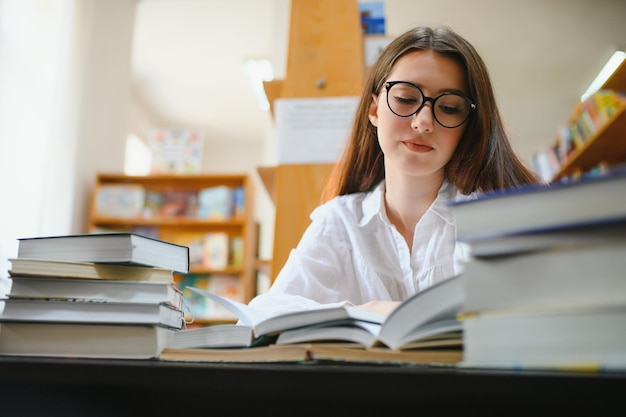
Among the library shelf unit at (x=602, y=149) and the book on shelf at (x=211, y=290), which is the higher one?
the library shelf unit at (x=602, y=149)

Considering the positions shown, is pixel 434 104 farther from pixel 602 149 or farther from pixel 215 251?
pixel 215 251

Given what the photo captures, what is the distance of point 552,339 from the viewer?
0.40 meters

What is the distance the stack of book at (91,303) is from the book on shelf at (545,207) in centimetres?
32

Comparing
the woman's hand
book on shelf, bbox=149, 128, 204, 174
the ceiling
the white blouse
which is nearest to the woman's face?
the white blouse

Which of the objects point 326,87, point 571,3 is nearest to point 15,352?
point 326,87

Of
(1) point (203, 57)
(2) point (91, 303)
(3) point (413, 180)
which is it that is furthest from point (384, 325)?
(1) point (203, 57)

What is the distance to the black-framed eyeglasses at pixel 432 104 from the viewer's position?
106 cm

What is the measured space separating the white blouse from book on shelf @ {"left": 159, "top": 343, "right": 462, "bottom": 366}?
523 millimetres

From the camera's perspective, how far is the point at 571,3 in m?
4.75

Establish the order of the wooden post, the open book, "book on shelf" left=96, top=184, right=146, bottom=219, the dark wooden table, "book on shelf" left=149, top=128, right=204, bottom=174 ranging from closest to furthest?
the dark wooden table, the open book, the wooden post, "book on shelf" left=96, top=184, right=146, bottom=219, "book on shelf" left=149, top=128, right=204, bottom=174

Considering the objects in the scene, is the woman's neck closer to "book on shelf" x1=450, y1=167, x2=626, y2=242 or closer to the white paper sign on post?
the white paper sign on post

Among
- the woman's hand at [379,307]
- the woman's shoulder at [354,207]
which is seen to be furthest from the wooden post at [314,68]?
the woman's hand at [379,307]

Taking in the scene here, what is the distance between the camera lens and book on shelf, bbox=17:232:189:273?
615 millimetres

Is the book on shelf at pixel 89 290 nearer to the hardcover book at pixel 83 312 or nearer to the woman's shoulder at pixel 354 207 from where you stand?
the hardcover book at pixel 83 312
